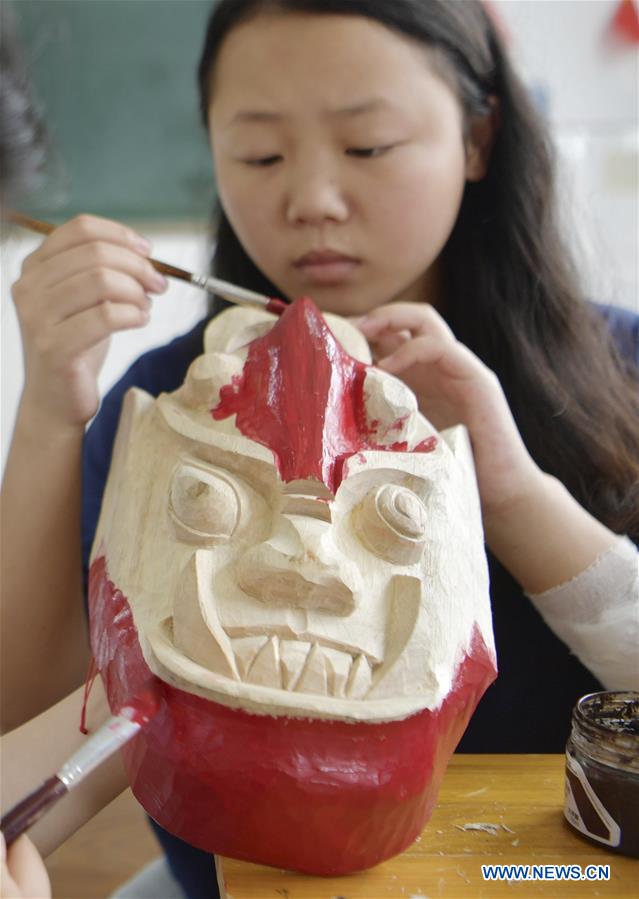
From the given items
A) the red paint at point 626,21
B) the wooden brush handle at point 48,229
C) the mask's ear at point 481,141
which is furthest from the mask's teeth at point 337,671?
the red paint at point 626,21

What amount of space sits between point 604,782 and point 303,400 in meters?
0.29

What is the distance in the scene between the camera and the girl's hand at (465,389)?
2.57 ft

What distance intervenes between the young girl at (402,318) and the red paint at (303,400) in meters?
0.16

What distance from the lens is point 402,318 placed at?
812mm

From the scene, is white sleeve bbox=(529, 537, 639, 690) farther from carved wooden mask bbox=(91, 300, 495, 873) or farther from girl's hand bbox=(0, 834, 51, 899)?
girl's hand bbox=(0, 834, 51, 899)

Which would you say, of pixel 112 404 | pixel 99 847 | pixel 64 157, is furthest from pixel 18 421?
pixel 64 157

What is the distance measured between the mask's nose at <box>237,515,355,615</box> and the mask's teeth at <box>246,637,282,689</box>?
0.11 feet

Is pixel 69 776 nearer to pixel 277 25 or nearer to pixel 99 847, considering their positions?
pixel 277 25

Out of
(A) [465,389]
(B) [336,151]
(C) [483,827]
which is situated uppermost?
(B) [336,151]

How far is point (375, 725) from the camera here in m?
0.50

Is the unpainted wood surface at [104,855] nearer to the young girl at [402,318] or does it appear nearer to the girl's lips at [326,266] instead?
the young girl at [402,318]

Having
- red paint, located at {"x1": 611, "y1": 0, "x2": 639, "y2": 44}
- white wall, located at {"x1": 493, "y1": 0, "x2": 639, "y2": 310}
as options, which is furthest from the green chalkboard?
red paint, located at {"x1": 611, "y1": 0, "x2": 639, "y2": 44}

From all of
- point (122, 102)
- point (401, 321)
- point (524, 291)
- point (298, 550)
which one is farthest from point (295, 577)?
point (122, 102)

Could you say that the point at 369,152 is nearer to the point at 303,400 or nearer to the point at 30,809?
the point at 303,400
